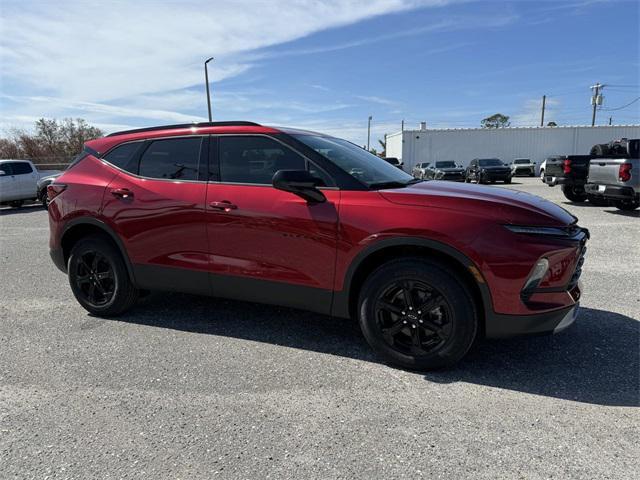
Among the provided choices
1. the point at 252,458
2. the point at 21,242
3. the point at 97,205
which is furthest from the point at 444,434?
the point at 21,242

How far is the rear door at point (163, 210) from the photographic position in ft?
12.5

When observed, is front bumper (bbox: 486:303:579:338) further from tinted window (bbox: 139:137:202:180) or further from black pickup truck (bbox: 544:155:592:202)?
black pickup truck (bbox: 544:155:592:202)

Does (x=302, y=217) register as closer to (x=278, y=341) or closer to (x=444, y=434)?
(x=278, y=341)

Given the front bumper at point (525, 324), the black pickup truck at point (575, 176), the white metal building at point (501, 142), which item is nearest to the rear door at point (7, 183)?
the front bumper at point (525, 324)

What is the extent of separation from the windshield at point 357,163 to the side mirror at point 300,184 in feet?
1.09

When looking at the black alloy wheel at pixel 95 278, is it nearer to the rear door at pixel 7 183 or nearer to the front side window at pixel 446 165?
the rear door at pixel 7 183

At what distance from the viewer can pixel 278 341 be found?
12.4 feet

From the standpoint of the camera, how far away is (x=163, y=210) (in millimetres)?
3885

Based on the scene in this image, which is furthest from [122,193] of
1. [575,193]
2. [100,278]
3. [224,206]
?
[575,193]

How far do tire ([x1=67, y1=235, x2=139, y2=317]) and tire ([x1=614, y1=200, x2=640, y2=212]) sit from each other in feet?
37.7

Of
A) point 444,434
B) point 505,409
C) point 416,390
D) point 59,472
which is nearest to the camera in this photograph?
point 59,472

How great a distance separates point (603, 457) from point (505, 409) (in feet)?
1.83

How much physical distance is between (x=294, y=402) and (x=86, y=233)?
2873 mm

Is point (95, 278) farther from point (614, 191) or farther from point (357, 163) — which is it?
point (614, 191)
